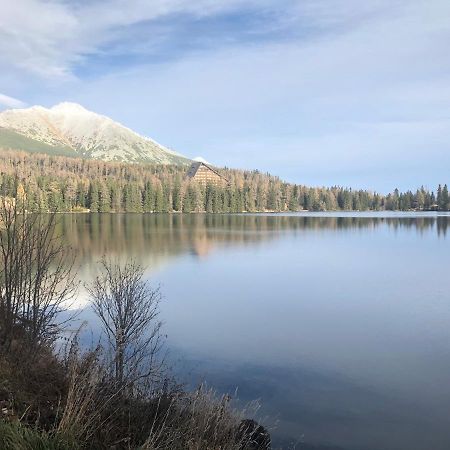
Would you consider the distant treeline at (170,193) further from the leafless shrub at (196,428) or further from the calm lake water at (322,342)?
the leafless shrub at (196,428)

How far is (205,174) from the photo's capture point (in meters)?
184

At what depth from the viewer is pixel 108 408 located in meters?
6.37

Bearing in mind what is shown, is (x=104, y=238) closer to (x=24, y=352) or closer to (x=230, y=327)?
(x=230, y=327)

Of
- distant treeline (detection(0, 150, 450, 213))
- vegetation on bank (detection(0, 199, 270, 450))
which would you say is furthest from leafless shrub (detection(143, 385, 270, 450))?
distant treeline (detection(0, 150, 450, 213))

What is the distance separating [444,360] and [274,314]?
7.29m

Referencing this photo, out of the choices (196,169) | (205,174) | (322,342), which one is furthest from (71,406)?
(196,169)

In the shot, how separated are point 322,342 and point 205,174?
171m

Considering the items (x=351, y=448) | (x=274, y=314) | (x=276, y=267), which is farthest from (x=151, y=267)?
(x=351, y=448)

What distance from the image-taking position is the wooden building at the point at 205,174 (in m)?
181

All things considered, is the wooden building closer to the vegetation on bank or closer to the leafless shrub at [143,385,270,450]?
the vegetation on bank

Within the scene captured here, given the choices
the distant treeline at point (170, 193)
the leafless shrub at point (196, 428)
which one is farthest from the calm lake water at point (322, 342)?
the distant treeline at point (170, 193)

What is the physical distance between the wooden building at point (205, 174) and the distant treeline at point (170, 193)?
4.37 metres

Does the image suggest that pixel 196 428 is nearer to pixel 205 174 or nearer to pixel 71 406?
pixel 71 406

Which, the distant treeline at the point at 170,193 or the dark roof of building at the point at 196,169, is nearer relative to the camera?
the distant treeline at the point at 170,193
